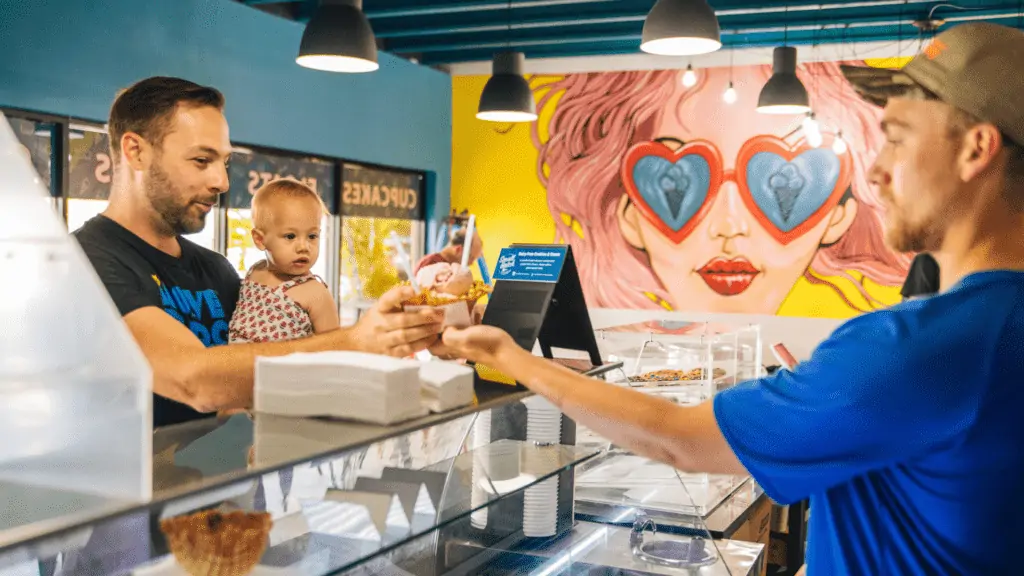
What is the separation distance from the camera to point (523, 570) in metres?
2.24

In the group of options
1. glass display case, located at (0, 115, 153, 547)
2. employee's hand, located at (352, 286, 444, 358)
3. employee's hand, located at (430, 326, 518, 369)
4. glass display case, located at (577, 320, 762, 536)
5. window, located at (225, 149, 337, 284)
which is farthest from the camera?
window, located at (225, 149, 337, 284)

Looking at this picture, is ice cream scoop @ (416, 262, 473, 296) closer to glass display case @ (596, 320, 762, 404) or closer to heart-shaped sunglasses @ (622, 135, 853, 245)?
glass display case @ (596, 320, 762, 404)

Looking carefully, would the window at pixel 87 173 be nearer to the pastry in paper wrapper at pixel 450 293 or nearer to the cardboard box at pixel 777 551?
the pastry in paper wrapper at pixel 450 293

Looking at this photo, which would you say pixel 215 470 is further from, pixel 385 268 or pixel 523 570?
pixel 385 268

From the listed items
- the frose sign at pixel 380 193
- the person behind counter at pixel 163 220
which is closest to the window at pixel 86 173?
the frose sign at pixel 380 193

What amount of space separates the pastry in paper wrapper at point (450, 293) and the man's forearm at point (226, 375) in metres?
0.18

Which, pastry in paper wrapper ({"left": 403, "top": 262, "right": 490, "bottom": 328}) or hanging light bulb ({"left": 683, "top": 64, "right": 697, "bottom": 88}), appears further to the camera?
hanging light bulb ({"left": 683, "top": 64, "right": 697, "bottom": 88})

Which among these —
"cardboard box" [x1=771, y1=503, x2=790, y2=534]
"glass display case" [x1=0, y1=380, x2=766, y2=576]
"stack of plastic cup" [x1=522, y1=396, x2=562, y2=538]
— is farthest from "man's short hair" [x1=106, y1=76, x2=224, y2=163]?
"cardboard box" [x1=771, y1=503, x2=790, y2=534]

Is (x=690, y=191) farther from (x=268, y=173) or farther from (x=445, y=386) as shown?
(x=445, y=386)

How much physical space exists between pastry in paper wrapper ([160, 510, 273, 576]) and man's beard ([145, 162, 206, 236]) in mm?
1012

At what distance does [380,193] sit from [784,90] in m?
3.81

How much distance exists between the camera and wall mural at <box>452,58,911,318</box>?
8062mm

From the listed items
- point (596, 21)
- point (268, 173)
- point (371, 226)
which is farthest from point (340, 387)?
point (371, 226)

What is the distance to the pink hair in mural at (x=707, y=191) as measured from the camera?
317 inches
